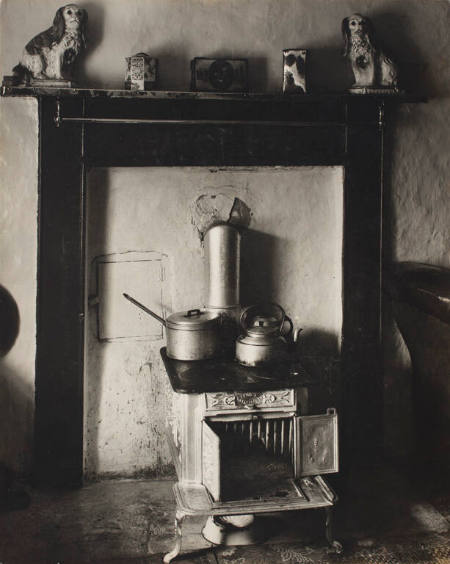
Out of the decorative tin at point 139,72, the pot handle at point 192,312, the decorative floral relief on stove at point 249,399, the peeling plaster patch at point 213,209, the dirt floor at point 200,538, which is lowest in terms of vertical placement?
the dirt floor at point 200,538

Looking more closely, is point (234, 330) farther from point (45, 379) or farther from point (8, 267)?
point (8, 267)

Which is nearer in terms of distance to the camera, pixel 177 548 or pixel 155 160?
pixel 177 548

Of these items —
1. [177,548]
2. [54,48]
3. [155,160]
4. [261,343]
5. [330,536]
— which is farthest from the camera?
[155,160]

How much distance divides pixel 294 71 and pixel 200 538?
2.81 meters

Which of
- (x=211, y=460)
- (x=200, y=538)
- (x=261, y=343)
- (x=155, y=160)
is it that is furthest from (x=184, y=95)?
(x=200, y=538)

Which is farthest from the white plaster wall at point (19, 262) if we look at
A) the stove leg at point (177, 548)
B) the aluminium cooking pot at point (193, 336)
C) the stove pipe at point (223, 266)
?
the stove leg at point (177, 548)

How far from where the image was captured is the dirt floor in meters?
3.36

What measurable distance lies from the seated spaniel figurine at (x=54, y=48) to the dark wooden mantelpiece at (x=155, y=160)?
162 mm

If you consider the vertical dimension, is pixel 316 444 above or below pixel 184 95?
below

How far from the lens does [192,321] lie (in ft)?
12.2

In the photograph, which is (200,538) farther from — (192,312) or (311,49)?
(311,49)

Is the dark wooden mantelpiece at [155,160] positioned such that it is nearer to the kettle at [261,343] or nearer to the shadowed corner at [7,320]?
the shadowed corner at [7,320]

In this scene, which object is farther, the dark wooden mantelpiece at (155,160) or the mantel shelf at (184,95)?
the dark wooden mantelpiece at (155,160)

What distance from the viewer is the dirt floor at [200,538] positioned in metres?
3.36
